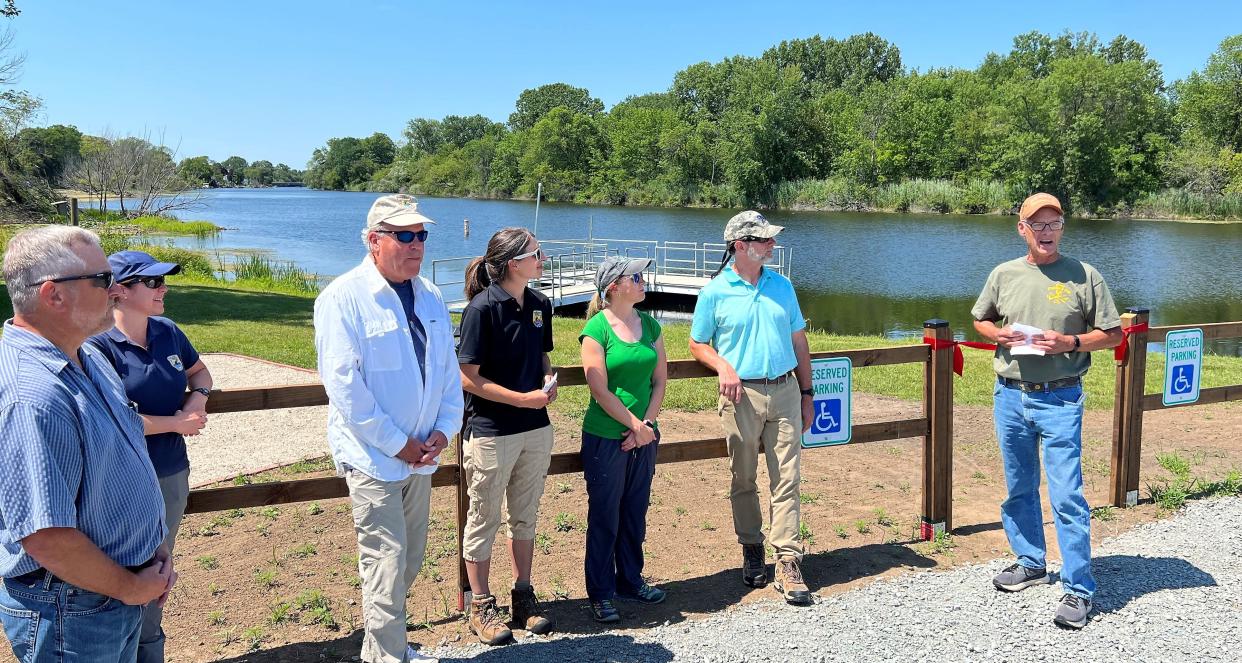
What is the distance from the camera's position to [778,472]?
4.80 m

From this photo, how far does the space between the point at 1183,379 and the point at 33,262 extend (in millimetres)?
7161

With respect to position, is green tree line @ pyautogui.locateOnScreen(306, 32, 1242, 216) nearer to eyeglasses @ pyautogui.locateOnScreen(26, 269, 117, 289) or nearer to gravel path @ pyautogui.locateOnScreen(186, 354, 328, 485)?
gravel path @ pyautogui.locateOnScreen(186, 354, 328, 485)

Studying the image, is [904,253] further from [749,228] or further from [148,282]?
[148,282]

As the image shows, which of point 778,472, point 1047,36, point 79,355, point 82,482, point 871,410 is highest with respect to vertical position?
point 1047,36

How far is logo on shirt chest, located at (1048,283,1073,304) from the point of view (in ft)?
14.9

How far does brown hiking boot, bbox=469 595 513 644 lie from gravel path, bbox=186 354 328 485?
3429 millimetres

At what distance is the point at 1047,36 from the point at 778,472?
11083cm

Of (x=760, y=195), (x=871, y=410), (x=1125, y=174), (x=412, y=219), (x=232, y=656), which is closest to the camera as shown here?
(x=412, y=219)

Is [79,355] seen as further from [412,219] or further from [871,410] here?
[871,410]

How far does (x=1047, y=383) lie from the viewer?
4.54 metres

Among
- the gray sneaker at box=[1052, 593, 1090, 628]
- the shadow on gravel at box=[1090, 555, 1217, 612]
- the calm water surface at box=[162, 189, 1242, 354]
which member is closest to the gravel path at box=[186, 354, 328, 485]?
the gray sneaker at box=[1052, 593, 1090, 628]

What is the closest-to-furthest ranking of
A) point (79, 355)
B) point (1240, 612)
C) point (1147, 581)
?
1. point (79, 355)
2. point (1240, 612)
3. point (1147, 581)

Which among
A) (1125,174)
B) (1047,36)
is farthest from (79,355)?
(1047,36)

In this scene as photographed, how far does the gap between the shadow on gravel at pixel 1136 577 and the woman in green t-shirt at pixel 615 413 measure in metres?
2.51
